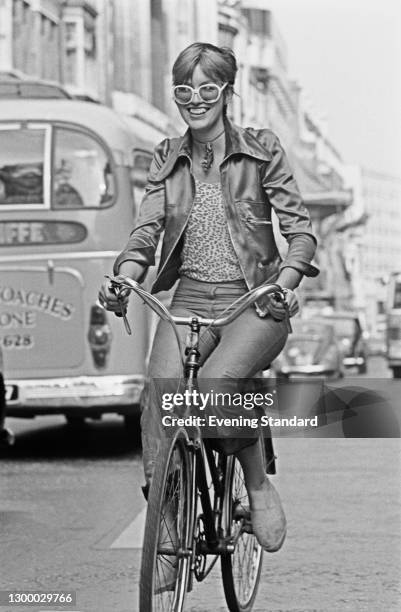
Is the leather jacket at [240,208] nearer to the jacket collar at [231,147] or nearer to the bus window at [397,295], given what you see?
the jacket collar at [231,147]

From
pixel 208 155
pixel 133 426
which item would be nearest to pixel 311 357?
pixel 133 426

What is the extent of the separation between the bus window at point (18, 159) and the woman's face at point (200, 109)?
7305mm

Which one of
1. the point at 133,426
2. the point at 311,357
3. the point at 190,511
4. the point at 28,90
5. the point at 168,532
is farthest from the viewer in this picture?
the point at 311,357

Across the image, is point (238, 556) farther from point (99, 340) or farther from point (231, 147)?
point (99, 340)

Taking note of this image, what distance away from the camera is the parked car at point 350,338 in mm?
41969

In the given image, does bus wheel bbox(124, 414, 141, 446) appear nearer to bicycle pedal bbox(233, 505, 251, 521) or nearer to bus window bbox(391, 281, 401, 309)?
bicycle pedal bbox(233, 505, 251, 521)

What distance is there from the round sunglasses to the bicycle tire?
113 centimetres

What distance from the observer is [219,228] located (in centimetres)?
506

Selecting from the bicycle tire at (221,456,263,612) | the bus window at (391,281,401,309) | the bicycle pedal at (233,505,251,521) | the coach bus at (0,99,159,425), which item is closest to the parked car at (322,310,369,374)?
the bus window at (391,281,401,309)

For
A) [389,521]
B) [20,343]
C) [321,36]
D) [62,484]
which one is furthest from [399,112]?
[20,343]

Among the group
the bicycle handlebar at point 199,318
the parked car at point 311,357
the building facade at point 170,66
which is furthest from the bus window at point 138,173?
the parked car at point 311,357

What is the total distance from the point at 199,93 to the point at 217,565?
2425mm

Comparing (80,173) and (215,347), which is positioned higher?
(80,173)

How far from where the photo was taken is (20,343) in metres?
12.3
